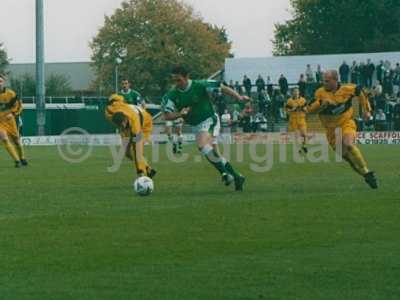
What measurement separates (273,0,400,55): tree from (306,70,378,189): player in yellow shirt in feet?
209

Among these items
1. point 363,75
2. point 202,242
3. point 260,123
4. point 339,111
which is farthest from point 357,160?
point 260,123

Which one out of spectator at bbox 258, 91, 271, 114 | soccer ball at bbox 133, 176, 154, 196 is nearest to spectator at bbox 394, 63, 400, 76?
spectator at bbox 258, 91, 271, 114

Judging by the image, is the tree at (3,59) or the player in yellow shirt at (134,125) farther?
the tree at (3,59)

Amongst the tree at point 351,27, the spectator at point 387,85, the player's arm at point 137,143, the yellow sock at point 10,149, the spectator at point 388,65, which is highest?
the tree at point 351,27

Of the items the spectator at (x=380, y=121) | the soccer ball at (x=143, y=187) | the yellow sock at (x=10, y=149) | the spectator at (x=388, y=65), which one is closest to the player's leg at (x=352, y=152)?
the soccer ball at (x=143, y=187)

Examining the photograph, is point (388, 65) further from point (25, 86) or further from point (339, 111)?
point (25, 86)

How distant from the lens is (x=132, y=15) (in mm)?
116250

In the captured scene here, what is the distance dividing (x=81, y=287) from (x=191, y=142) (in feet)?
145

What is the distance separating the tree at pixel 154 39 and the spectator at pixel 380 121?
193 ft

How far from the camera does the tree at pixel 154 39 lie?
114 m

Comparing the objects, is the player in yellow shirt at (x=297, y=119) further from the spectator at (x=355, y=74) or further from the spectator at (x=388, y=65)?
the spectator at (x=388, y=65)

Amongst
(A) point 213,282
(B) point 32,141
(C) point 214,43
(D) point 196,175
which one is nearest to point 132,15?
(C) point 214,43

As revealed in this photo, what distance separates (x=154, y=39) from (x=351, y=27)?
3115 centimetres

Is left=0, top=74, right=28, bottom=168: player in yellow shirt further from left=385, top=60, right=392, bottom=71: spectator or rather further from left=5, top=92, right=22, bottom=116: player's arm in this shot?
left=385, top=60, right=392, bottom=71: spectator
